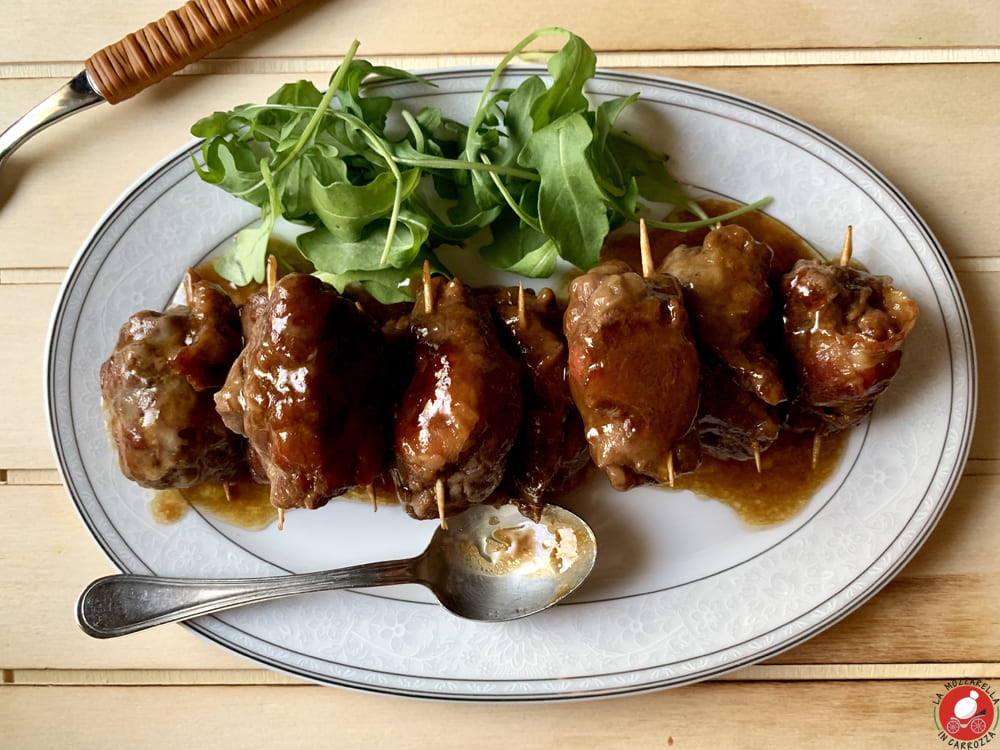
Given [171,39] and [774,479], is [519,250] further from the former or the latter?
[171,39]

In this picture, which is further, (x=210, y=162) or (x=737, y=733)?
(x=737, y=733)

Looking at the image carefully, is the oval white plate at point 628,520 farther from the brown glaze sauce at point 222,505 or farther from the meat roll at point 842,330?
the meat roll at point 842,330

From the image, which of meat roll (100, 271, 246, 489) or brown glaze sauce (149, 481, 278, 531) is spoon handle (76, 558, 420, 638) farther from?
meat roll (100, 271, 246, 489)

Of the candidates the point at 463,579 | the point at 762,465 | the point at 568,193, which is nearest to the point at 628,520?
the point at 762,465

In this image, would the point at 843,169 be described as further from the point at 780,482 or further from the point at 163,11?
the point at 163,11

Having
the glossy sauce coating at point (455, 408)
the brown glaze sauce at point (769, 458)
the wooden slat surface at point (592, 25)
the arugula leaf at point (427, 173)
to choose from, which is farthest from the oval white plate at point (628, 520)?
the glossy sauce coating at point (455, 408)

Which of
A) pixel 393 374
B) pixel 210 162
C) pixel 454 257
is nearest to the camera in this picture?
pixel 393 374

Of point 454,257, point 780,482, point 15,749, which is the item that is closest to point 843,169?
point 780,482
